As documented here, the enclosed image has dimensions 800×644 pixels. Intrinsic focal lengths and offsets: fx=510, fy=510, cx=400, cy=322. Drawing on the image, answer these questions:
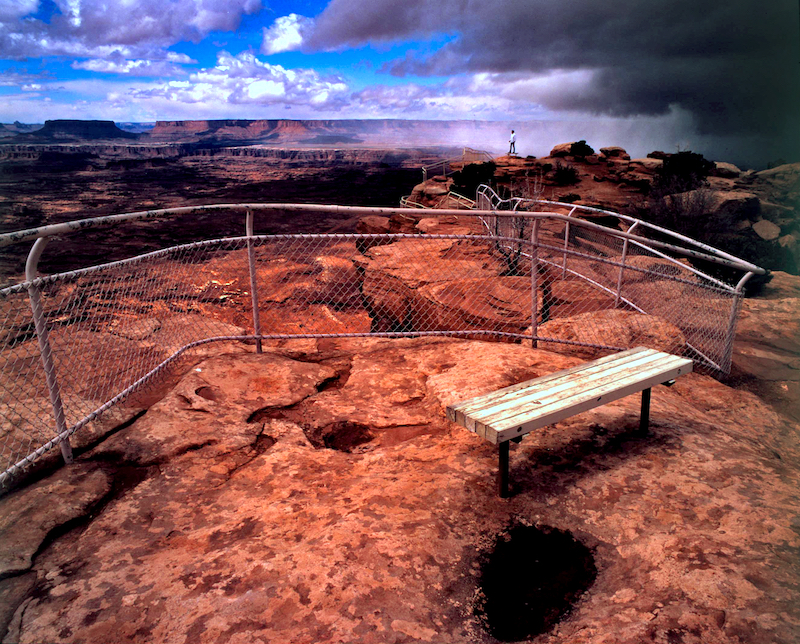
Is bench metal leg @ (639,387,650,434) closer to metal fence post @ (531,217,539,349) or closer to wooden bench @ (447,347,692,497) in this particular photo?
wooden bench @ (447,347,692,497)

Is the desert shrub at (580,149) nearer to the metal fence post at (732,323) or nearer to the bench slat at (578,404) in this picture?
the metal fence post at (732,323)

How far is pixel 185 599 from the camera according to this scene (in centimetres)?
206

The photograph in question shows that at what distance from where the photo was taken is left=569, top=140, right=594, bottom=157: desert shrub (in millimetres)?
32938

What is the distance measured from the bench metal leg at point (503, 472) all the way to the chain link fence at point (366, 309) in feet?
5.55

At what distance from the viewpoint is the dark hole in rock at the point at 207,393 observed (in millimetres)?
3939

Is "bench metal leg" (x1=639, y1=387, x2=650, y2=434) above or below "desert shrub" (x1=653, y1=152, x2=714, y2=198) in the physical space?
below

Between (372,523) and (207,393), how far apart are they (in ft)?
6.75

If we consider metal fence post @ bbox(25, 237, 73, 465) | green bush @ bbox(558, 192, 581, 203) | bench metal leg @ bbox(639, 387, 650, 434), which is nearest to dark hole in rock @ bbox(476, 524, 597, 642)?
bench metal leg @ bbox(639, 387, 650, 434)

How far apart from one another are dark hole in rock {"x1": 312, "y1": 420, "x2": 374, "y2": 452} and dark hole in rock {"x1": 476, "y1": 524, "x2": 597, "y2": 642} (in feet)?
4.36

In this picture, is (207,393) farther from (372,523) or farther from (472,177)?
(472,177)

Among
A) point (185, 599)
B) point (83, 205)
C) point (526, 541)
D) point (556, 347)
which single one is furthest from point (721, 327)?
point (83, 205)

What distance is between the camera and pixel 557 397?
2914 mm

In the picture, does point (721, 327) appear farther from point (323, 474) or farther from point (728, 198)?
point (728, 198)

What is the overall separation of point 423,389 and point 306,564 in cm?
210
